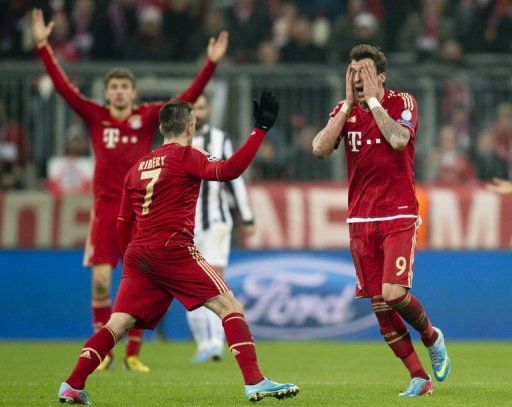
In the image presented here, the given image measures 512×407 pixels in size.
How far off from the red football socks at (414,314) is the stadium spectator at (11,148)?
8.99 meters

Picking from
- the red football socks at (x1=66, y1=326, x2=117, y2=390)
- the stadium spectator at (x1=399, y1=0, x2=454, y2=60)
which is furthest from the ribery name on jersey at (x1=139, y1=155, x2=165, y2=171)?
the stadium spectator at (x1=399, y1=0, x2=454, y2=60)

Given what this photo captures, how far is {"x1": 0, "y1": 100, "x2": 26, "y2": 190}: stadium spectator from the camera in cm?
1655

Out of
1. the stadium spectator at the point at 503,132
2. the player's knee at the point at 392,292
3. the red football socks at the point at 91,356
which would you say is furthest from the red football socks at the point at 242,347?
the stadium spectator at the point at 503,132

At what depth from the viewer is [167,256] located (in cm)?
813

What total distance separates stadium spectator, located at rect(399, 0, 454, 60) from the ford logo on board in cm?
518

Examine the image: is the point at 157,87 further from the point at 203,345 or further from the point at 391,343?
the point at 391,343

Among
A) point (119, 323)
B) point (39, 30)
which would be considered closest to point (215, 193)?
point (39, 30)

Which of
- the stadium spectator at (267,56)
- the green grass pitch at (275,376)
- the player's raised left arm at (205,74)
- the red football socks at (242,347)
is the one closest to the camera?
the red football socks at (242,347)

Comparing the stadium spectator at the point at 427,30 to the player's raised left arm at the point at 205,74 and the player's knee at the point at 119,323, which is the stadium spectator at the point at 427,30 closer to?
the player's raised left arm at the point at 205,74

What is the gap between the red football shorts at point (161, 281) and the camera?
8117 mm

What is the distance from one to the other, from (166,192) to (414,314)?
6.40ft

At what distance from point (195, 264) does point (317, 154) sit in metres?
1.20

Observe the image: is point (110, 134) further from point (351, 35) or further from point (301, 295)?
point (351, 35)

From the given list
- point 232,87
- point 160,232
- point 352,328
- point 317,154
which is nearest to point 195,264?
point 160,232
